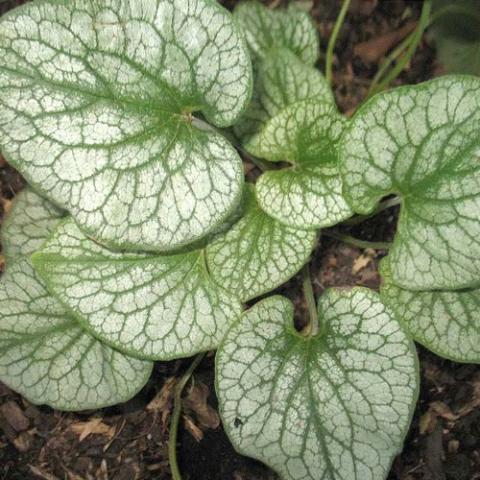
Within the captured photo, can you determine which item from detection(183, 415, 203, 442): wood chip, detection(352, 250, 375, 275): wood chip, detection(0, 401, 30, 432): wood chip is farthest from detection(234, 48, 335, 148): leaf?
detection(0, 401, 30, 432): wood chip

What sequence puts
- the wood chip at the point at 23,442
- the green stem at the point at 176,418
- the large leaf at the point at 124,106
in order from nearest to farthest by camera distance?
the large leaf at the point at 124,106
the green stem at the point at 176,418
the wood chip at the point at 23,442

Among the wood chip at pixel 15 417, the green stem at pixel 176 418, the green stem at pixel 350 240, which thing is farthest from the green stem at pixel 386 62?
the wood chip at pixel 15 417

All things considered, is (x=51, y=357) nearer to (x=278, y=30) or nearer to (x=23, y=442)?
(x=23, y=442)

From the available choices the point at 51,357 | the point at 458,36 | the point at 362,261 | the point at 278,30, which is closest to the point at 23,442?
the point at 51,357

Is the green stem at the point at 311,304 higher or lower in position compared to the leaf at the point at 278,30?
lower

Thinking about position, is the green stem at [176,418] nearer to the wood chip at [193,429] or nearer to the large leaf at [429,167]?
the wood chip at [193,429]

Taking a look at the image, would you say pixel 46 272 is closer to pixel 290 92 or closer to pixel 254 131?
pixel 254 131
